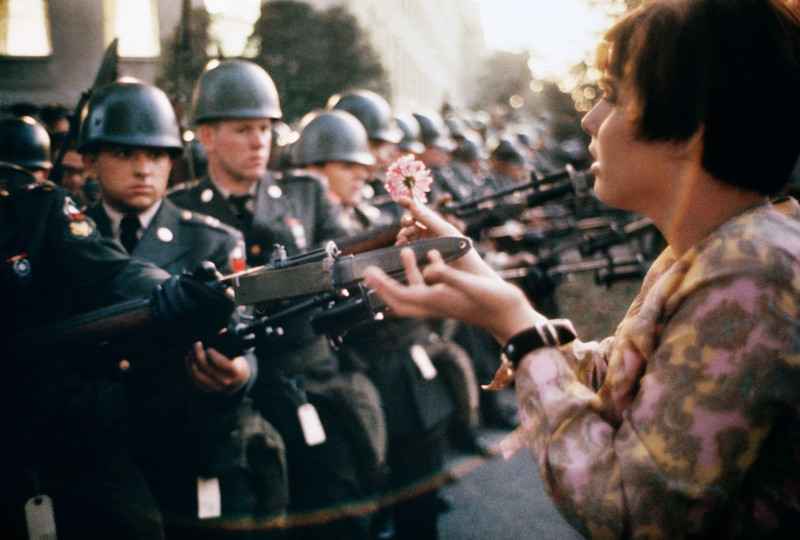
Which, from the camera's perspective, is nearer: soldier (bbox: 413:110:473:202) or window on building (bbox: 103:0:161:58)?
window on building (bbox: 103:0:161:58)

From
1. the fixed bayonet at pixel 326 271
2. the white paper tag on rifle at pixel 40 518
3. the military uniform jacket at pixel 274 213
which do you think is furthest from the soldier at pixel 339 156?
the fixed bayonet at pixel 326 271

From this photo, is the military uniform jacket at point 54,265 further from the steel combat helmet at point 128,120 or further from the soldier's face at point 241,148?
the soldier's face at point 241,148

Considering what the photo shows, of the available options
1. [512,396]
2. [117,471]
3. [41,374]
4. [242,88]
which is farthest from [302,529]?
[512,396]

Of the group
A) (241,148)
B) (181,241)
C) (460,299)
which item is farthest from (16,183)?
(460,299)

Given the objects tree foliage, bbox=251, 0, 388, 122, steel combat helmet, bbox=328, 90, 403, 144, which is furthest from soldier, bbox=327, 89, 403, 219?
tree foliage, bbox=251, 0, 388, 122

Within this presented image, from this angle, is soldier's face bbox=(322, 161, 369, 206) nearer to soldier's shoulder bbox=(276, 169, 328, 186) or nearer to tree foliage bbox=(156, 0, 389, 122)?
soldier's shoulder bbox=(276, 169, 328, 186)

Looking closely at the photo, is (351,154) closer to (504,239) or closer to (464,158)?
(504,239)

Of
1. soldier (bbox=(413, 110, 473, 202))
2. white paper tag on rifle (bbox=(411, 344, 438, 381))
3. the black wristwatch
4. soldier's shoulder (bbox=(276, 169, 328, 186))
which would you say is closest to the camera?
the black wristwatch

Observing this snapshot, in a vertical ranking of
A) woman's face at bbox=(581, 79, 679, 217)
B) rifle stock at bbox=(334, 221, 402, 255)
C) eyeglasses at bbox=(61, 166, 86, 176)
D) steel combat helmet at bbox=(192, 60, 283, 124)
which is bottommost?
eyeglasses at bbox=(61, 166, 86, 176)

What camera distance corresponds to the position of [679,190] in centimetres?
139

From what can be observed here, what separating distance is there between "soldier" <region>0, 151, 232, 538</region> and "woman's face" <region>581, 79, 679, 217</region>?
1.77 metres

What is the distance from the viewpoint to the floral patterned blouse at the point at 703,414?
1.14m

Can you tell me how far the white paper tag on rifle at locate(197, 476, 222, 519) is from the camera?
296 centimetres

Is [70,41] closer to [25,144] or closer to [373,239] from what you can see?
[25,144]
